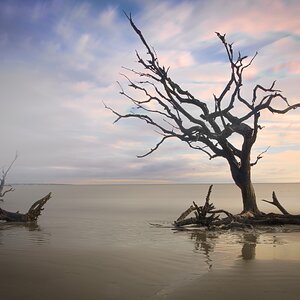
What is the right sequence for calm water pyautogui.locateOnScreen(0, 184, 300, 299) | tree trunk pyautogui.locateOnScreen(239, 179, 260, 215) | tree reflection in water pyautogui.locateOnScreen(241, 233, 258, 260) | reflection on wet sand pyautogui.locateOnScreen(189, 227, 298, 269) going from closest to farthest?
calm water pyautogui.locateOnScreen(0, 184, 300, 299) < tree reflection in water pyautogui.locateOnScreen(241, 233, 258, 260) < reflection on wet sand pyautogui.locateOnScreen(189, 227, 298, 269) < tree trunk pyautogui.locateOnScreen(239, 179, 260, 215)

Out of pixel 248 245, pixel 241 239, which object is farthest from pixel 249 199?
pixel 248 245

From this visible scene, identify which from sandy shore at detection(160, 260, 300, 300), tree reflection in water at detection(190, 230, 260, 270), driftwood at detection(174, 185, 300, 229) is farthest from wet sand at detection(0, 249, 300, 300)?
driftwood at detection(174, 185, 300, 229)

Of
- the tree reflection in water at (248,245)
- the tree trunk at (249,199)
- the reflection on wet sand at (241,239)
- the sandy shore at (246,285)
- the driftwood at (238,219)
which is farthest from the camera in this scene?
the tree trunk at (249,199)

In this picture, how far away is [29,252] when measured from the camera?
377 inches

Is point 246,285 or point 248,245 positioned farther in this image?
point 248,245

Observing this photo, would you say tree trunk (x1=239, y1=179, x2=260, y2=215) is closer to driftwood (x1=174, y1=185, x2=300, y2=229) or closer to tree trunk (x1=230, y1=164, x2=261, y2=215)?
tree trunk (x1=230, y1=164, x2=261, y2=215)

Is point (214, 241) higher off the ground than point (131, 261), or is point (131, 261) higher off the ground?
point (214, 241)

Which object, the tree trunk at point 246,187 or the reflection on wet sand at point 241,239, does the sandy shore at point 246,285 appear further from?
the tree trunk at point 246,187

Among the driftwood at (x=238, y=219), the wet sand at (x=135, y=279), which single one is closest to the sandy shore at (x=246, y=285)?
the wet sand at (x=135, y=279)

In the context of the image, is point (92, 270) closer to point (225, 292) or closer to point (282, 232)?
point (225, 292)

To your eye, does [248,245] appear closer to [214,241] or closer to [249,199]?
[214,241]

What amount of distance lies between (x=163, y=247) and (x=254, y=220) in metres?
5.78

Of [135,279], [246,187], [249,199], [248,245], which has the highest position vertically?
[246,187]

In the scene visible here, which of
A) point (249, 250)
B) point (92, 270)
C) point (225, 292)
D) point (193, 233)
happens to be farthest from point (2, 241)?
point (225, 292)
